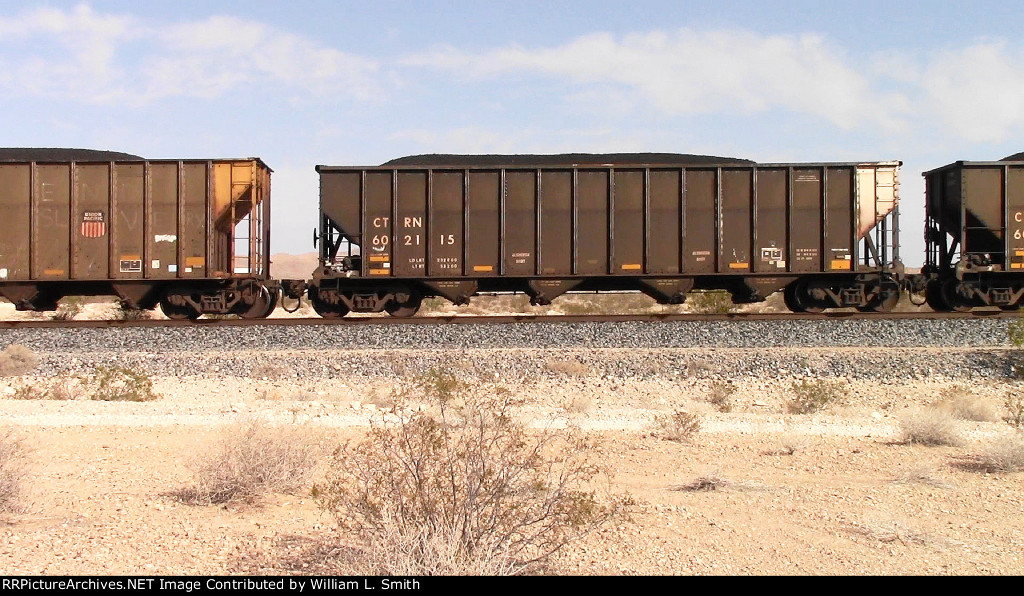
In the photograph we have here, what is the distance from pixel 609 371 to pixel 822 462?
17.4ft

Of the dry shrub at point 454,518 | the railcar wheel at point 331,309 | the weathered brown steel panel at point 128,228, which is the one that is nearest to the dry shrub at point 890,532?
the dry shrub at point 454,518

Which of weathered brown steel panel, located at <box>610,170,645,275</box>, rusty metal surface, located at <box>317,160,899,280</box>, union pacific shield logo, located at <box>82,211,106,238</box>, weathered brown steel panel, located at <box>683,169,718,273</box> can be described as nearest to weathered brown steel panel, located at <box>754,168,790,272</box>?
rusty metal surface, located at <box>317,160,899,280</box>

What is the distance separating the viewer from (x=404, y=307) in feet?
61.0

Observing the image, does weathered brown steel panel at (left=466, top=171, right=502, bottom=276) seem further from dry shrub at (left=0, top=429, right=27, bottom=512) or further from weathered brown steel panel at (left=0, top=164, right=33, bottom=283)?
dry shrub at (left=0, top=429, right=27, bottom=512)

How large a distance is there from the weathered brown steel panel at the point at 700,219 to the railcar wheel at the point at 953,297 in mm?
5369

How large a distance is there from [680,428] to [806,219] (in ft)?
35.4

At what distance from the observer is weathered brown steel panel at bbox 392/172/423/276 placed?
58.5 ft

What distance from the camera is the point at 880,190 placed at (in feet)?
60.1

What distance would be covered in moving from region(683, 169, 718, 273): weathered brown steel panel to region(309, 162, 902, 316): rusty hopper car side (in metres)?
0.02

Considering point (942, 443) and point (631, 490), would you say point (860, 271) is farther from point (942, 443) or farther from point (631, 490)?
point (631, 490)

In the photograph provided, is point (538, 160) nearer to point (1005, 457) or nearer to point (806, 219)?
point (806, 219)

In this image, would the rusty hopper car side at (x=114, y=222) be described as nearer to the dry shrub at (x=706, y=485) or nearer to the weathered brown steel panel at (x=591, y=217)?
the weathered brown steel panel at (x=591, y=217)

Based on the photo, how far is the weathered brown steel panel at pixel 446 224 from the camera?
58.7 ft

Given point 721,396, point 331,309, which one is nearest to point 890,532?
point 721,396
